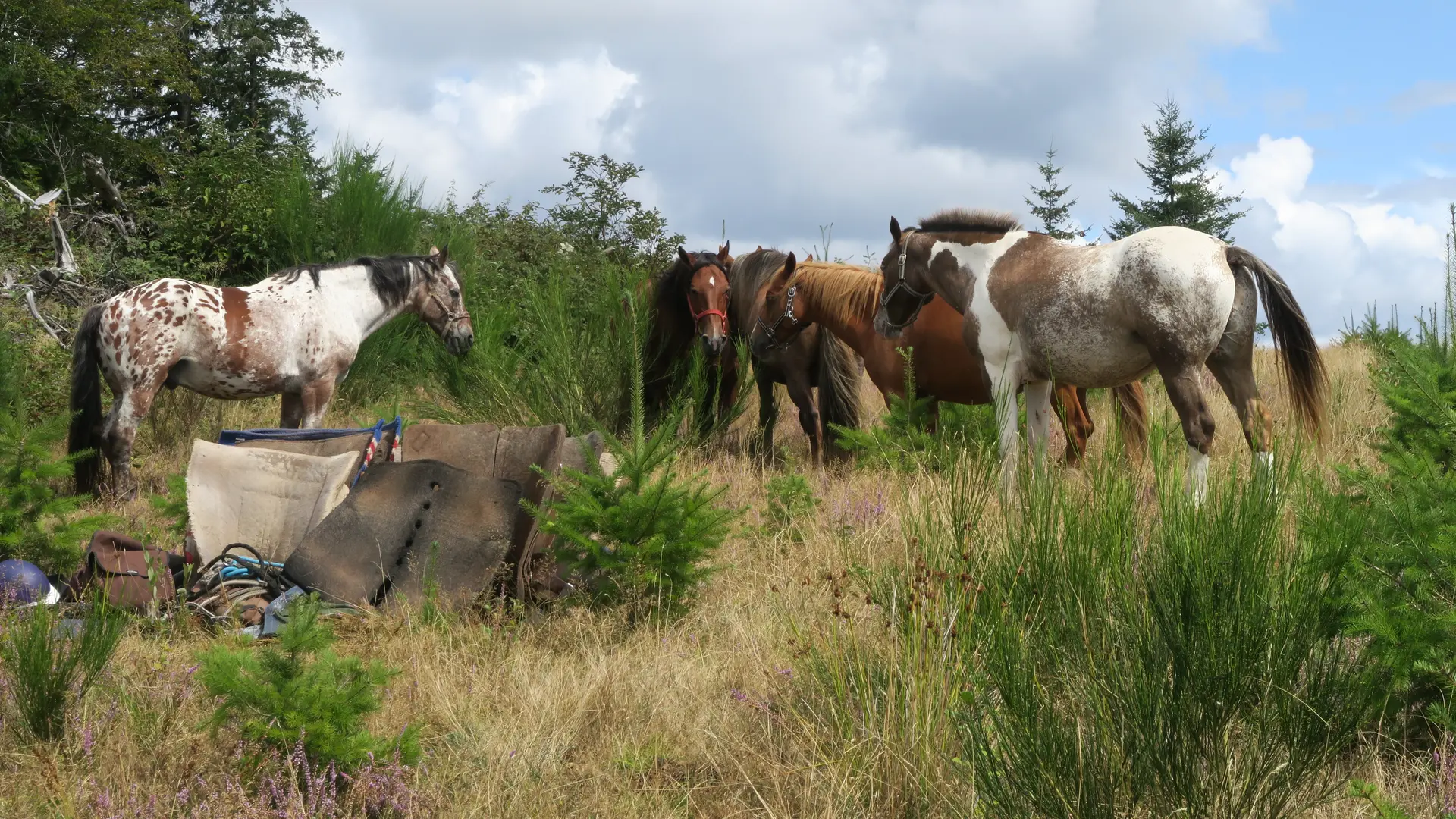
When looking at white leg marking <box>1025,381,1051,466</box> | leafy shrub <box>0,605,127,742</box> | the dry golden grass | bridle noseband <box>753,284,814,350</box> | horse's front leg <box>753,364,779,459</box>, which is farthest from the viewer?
horse's front leg <box>753,364,779,459</box>

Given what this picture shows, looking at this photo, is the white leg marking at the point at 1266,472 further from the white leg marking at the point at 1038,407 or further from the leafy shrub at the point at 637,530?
the white leg marking at the point at 1038,407

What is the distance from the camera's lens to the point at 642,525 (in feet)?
15.6

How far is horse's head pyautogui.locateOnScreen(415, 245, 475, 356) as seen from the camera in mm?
8117

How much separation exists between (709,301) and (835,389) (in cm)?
121

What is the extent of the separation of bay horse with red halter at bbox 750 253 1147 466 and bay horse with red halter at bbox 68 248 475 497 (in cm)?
291

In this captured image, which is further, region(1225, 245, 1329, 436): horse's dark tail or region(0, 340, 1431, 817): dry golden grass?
region(1225, 245, 1329, 436): horse's dark tail

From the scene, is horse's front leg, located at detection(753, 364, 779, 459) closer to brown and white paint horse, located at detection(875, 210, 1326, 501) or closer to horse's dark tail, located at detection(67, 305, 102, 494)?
brown and white paint horse, located at detection(875, 210, 1326, 501)

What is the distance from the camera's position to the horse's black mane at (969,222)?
7.10 m

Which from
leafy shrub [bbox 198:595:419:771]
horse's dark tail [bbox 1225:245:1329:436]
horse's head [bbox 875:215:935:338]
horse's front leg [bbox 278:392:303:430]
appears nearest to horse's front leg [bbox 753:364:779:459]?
horse's head [bbox 875:215:935:338]

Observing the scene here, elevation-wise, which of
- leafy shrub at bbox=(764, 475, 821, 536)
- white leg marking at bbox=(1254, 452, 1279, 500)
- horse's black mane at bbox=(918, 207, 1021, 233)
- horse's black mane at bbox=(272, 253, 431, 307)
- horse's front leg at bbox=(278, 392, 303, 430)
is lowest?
leafy shrub at bbox=(764, 475, 821, 536)

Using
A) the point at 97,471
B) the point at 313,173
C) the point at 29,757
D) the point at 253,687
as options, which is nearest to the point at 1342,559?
the point at 253,687

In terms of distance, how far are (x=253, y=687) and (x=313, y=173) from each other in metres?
10.8

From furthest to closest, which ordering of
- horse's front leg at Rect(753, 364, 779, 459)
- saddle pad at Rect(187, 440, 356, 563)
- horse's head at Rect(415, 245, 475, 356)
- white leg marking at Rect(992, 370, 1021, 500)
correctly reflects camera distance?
horse's front leg at Rect(753, 364, 779, 459) < horse's head at Rect(415, 245, 475, 356) < white leg marking at Rect(992, 370, 1021, 500) < saddle pad at Rect(187, 440, 356, 563)

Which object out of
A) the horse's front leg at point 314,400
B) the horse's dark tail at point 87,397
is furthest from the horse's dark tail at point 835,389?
the horse's dark tail at point 87,397
